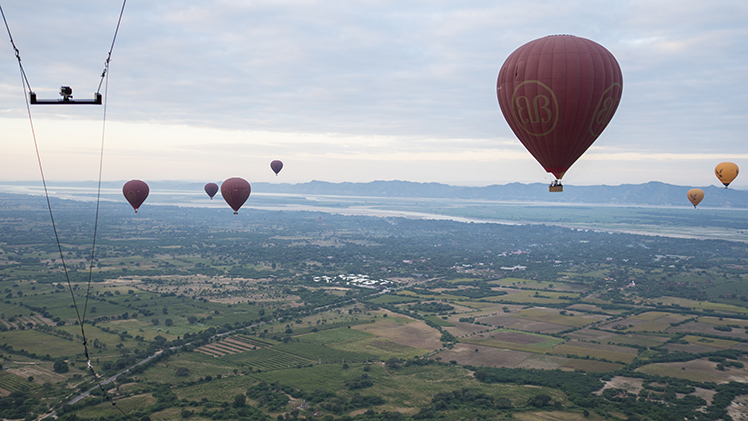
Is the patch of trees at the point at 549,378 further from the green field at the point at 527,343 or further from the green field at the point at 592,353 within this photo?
the green field at the point at 527,343

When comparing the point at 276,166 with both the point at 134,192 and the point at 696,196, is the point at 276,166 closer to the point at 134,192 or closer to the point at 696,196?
the point at 134,192

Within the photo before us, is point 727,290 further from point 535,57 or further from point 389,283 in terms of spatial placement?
point 535,57

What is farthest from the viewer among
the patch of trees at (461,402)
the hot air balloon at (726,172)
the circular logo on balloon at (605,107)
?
Result: the hot air balloon at (726,172)

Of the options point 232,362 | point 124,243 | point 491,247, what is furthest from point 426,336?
point 124,243

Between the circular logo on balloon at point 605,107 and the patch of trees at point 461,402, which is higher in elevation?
the circular logo on balloon at point 605,107

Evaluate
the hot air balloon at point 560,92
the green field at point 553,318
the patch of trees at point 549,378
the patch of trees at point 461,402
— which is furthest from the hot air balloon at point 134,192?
the green field at point 553,318

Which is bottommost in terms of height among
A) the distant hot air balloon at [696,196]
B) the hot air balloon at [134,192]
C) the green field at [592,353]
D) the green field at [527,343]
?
the green field at [527,343]
